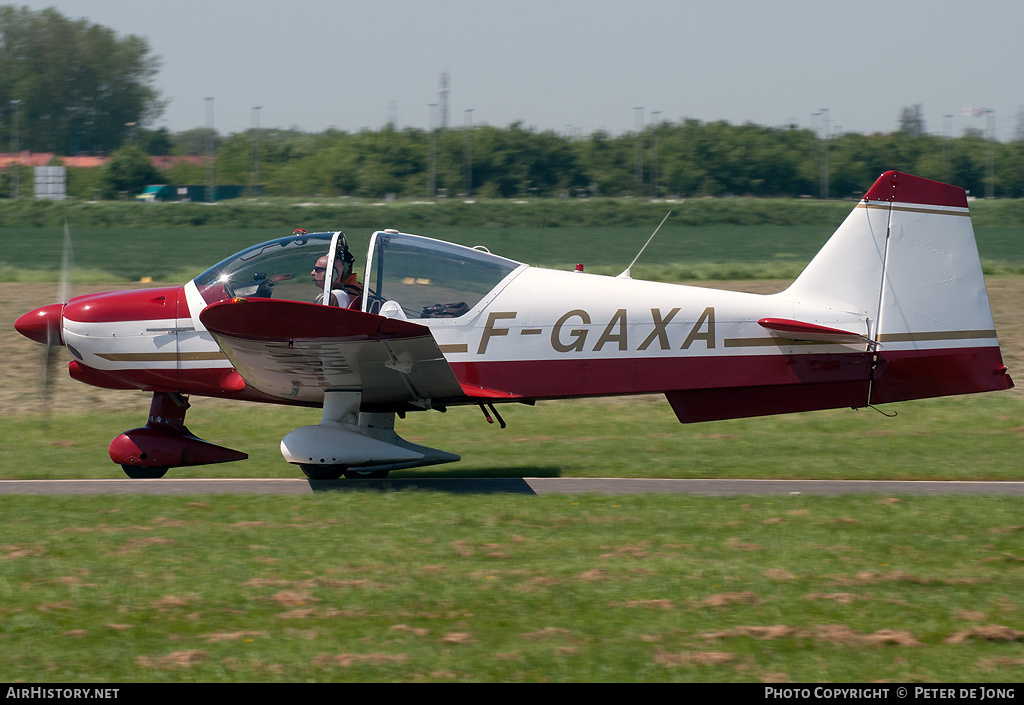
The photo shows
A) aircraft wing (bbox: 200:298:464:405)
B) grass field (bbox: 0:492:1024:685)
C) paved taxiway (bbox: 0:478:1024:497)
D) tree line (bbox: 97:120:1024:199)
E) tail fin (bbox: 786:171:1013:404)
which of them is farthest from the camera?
tree line (bbox: 97:120:1024:199)

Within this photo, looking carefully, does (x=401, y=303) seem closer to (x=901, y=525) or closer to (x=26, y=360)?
(x=901, y=525)

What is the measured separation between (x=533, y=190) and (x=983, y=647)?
49.0 m

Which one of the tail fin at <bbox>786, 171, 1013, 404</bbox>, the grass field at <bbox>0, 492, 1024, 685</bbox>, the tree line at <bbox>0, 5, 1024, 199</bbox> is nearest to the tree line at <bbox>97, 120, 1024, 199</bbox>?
the tree line at <bbox>0, 5, 1024, 199</bbox>

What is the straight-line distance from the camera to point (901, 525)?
276 inches

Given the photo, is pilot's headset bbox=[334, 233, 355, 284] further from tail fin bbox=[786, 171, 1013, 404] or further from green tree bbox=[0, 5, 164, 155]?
green tree bbox=[0, 5, 164, 155]

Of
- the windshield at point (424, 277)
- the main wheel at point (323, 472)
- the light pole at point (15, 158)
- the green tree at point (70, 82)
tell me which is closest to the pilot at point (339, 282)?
the windshield at point (424, 277)

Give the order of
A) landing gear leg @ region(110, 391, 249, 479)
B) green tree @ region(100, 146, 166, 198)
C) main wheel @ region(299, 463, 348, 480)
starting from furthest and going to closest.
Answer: green tree @ region(100, 146, 166, 198) < landing gear leg @ region(110, 391, 249, 479) < main wheel @ region(299, 463, 348, 480)

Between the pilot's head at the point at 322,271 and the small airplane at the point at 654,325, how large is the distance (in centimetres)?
1

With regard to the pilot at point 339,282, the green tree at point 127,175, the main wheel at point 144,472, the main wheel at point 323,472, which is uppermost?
the green tree at point 127,175

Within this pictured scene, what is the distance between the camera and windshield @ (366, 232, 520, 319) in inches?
331

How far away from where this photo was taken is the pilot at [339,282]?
8.34m

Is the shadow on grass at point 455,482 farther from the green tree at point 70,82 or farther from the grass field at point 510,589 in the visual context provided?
the green tree at point 70,82

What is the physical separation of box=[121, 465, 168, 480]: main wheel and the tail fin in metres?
5.76

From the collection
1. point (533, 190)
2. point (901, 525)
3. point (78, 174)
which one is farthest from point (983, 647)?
Result: point (78, 174)
